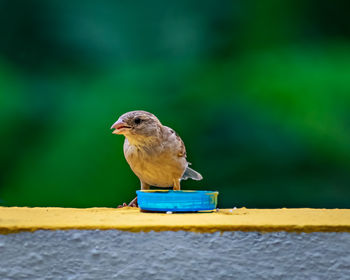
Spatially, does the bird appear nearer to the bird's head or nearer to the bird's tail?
the bird's head

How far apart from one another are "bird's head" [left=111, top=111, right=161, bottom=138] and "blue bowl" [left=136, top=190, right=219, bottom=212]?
0.63m

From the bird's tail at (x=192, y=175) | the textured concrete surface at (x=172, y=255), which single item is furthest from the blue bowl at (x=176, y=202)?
the bird's tail at (x=192, y=175)

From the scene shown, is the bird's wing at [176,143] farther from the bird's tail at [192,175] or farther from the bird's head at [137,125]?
the bird's tail at [192,175]

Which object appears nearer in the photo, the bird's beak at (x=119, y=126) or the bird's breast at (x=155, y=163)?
the bird's beak at (x=119, y=126)

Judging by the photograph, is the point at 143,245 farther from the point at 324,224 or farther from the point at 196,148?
the point at 196,148

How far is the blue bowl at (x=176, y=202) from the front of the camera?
164 cm

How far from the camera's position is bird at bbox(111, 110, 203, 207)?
2.34 metres

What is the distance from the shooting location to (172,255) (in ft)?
3.76

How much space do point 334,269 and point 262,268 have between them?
19 centimetres

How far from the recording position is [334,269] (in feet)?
3.81

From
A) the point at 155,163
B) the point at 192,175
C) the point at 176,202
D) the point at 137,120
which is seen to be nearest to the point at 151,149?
the point at 155,163

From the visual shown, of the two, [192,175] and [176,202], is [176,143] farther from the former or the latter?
[176,202]

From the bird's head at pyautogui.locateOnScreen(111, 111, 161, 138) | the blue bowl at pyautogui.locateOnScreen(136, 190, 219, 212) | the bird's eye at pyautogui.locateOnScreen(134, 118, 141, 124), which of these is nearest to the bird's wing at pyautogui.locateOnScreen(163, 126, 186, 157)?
the bird's head at pyautogui.locateOnScreen(111, 111, 161, 138)

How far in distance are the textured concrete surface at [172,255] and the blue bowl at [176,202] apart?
49 cm
